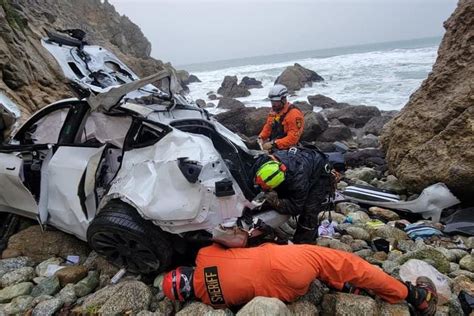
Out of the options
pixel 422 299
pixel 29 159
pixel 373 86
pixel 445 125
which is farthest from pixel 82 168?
pixel 373 86

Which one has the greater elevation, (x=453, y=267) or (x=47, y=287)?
(x=47, y=287)

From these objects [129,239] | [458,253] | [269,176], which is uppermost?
[269,176]

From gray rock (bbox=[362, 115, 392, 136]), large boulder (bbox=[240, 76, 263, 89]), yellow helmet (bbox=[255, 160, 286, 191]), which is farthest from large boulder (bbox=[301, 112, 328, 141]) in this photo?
large boulder (bbox=[240, 76, 263, 89])

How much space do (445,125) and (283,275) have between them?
4.38 metres

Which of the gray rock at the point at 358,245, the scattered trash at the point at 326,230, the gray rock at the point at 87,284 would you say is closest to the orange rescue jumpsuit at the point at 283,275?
the gray rock at the point at 87,284

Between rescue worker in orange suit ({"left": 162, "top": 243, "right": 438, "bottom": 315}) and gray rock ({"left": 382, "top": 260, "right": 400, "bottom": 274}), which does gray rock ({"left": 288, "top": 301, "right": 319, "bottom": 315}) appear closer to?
rescue worker in orange suit ({"left": 162, "top": 243, "right": 438, "bottom": 315})

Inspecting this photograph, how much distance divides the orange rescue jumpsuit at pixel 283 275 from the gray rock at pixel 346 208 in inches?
103

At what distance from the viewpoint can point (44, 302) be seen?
10.8 feet

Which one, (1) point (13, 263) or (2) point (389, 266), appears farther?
→ (1) point (13, 263)

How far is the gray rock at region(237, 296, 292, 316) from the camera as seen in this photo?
267cm

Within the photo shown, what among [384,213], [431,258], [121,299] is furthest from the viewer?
[384,213]

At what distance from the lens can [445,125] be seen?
→ 5.97 m

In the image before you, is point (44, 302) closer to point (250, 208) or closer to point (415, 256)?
point (250, 208)

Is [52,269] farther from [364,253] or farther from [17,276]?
[364,253]
